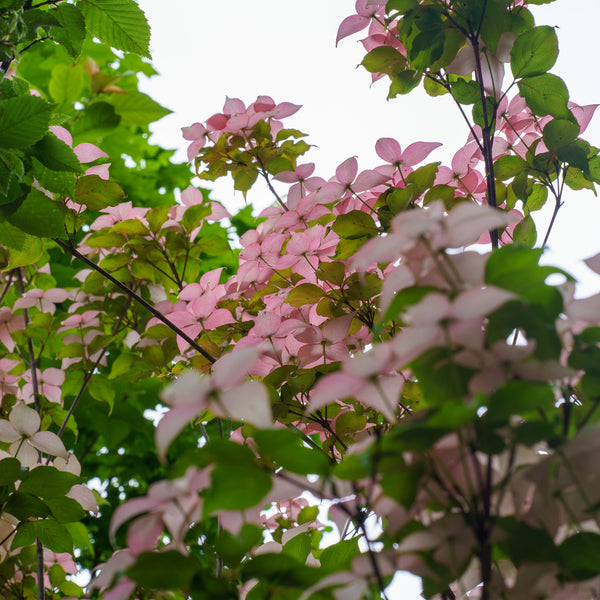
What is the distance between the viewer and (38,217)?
33.7 inches

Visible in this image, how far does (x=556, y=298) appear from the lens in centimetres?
43

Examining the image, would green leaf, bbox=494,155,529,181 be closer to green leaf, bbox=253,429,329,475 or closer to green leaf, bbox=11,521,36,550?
green leaf, bbox=253,429,329,475

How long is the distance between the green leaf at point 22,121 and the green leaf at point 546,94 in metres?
0.68

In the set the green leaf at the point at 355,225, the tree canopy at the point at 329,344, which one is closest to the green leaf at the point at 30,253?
the tree canopy at the point at 329,344

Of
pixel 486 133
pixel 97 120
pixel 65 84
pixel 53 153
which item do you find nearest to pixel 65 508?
pixel 53 153

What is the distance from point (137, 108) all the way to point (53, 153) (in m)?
1.39

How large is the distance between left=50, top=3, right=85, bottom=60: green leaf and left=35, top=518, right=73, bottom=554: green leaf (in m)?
0.74

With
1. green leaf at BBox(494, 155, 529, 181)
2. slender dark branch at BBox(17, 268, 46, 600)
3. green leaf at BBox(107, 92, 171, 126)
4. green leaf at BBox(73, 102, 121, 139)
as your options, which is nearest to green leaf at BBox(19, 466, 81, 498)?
slender dark branch at BBox(17, 268, 46, 600)

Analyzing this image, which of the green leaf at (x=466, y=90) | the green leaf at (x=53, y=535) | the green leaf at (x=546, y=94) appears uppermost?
the green leaf at (x=466, y=90)

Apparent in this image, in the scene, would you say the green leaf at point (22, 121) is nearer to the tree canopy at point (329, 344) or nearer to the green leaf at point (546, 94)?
the tree canopy at point (329, 344)

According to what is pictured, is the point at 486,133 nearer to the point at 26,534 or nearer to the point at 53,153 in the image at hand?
the point at 53,153

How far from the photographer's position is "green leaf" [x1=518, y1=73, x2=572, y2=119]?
2.96ft

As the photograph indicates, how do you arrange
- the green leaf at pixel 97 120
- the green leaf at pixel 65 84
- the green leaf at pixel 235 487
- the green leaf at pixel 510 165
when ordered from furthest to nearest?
the green leaf at pixel 65 84
the green leaf at pixel 97 120
the green leaf at pixel 510 165
the green leaf at pixel 235 487

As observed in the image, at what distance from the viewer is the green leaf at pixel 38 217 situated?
2.81 feet
